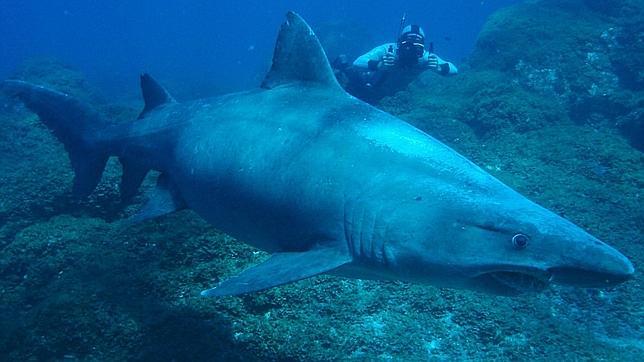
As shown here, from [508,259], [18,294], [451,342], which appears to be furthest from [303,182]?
[18,294]

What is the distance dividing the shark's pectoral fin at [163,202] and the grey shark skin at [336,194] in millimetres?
12

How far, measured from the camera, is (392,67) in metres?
9.70

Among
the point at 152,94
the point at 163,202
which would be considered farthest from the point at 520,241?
the point at 152,94

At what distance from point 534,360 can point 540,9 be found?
14.6 m

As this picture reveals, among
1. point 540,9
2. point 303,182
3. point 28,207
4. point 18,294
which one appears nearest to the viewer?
point 303,182

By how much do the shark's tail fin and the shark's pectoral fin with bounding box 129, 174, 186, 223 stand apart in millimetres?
965

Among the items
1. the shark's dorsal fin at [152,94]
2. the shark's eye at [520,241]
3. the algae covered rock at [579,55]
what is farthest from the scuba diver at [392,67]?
the shark's eye at [520,241]

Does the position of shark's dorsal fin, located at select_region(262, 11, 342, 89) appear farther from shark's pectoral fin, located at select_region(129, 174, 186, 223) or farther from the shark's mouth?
the shark's mouth

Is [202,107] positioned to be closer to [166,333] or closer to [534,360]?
[166,333]

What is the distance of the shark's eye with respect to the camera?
207 centimetres

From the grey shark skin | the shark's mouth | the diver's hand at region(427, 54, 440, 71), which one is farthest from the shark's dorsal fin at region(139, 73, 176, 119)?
the diver's hand at region(427, 54, 440, 71)

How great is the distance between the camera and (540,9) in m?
14.4

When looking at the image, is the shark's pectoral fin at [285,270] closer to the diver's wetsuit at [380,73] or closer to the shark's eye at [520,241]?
the shark's eye at [520,241]

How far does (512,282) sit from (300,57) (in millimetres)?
2454
